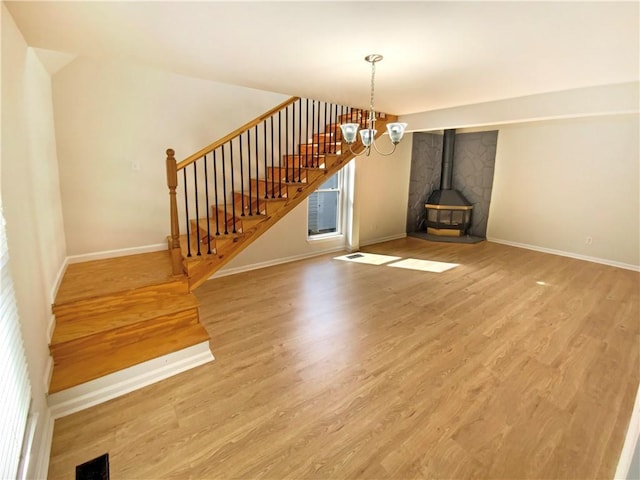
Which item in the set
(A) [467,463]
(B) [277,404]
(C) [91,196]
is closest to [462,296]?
(A) [467,463]

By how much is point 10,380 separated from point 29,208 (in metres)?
1.27

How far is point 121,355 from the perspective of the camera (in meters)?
2.38

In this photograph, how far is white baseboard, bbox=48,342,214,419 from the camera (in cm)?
205

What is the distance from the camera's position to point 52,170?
2980mm

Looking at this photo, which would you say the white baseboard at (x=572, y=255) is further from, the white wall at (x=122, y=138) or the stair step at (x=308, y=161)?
the white wall at (x=122, y=138)

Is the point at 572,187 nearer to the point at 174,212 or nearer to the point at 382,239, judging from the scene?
the point at 382,239

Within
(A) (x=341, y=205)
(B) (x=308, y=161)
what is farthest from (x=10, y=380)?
(A) (x=341, y=205)

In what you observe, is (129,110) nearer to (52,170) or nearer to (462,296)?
(52,170)

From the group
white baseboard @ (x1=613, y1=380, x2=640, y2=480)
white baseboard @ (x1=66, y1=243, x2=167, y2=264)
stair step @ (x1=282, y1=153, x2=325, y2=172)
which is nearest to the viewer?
white baseboard @ (x1=613, y1=380, x2=640, y2=480)

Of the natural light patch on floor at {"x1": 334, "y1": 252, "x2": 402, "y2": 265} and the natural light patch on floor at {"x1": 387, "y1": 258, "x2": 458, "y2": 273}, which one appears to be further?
the natural light patch on floor at {"x1": 334, "y1": 252, "x2": 402, "y2": 265}

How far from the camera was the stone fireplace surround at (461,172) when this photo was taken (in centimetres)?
676

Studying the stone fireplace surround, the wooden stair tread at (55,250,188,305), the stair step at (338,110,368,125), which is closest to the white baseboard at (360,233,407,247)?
the stone fireplace surround

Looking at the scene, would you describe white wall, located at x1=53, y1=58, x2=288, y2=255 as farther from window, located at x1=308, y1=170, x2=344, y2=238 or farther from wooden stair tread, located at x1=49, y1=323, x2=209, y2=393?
window, located at x1=308, y1=170, x2=344, y2=238

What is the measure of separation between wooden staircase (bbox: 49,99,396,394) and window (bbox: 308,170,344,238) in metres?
1.93
